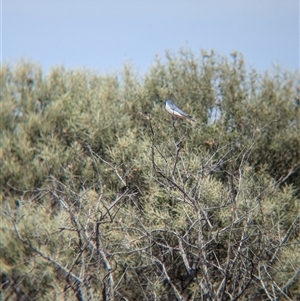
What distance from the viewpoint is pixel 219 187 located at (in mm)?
12883

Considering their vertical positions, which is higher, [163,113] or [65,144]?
[163,113]

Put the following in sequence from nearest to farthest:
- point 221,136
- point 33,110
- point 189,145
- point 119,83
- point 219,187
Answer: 1. point 219,187
2. point 189,145
3. point 221,136
4. point 119,83
5. point 33,110

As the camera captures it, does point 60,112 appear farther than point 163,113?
Yes

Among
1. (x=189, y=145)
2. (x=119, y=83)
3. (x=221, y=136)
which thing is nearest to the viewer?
(x=189, y=145)

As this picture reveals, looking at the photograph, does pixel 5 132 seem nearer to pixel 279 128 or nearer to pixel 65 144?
pixel 65 144

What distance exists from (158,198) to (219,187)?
4.25 ft

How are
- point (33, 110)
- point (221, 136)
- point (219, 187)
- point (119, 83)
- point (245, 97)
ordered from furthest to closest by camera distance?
point (33, 110) → point (119, 83) → point (245, 97) → point (221, 136) → point (219, 187)

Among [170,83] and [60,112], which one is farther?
[60,112]

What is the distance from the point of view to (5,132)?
19656 millimetres

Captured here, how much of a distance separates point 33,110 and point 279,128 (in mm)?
7517

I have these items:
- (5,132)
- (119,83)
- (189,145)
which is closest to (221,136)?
(189,145)

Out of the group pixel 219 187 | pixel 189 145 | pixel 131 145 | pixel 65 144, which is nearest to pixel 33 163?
pixel 65 144

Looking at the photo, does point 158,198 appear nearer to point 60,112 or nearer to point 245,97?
point 245,97

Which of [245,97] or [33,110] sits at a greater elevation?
[245,97]
